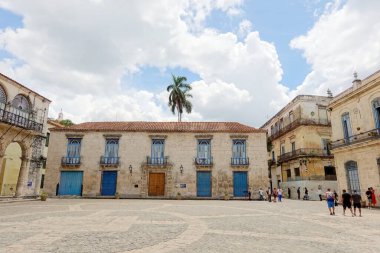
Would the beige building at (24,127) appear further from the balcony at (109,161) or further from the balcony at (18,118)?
the balcony at (109,161)

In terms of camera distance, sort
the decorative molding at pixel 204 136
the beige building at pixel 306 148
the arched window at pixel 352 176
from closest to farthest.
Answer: the arched window at pixel 352 176 < the decorative molding at pixel 204 136 < the beige building at pixel 306 148

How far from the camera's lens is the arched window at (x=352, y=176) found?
1830 cm

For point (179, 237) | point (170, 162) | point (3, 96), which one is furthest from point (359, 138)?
point (3, 96)

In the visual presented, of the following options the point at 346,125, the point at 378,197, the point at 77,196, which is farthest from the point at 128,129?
the point at 378,197

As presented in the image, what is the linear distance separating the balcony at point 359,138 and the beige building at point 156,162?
7.46 m

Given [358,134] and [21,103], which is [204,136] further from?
[21,103]

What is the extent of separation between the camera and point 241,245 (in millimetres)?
6219

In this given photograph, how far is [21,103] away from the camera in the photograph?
20.9 meters

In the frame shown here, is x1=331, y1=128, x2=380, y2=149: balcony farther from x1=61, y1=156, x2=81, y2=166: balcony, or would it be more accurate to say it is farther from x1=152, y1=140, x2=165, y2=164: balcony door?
x1=61, y1=156, x2=81, y2=166: balcony

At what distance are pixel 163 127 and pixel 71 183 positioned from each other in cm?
1054

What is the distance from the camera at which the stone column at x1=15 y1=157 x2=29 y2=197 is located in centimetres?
2073

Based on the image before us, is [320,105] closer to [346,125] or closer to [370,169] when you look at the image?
[346,125]

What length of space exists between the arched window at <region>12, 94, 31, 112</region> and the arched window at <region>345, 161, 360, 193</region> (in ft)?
83.1

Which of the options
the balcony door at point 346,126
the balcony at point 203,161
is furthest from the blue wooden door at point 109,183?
the balcony door at point 346,126
